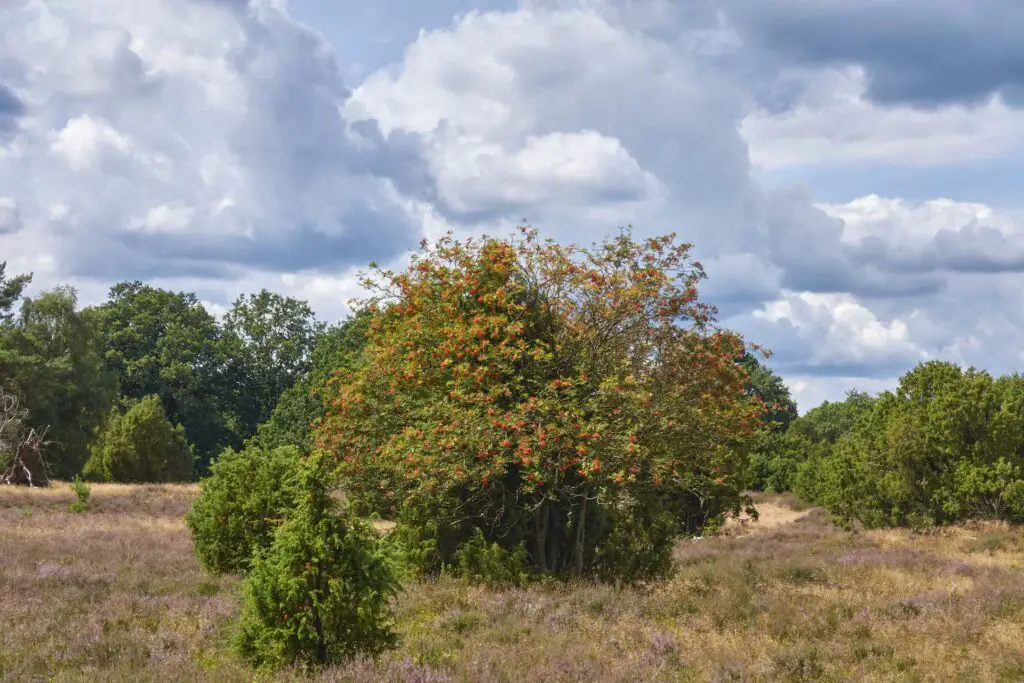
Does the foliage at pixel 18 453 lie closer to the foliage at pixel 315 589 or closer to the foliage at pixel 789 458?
the foliage at pixel 789 458

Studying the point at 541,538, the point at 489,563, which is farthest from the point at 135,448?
the point at 489,563

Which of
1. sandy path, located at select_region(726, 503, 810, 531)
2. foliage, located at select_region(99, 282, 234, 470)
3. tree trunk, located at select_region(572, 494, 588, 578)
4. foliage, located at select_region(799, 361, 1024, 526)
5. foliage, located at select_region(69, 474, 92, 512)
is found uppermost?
foliage, located at select_region(99, 282, 234, 470)

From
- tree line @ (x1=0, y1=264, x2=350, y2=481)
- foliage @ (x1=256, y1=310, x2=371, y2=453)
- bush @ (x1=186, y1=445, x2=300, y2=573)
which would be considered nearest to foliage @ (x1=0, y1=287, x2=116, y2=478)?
tree line @ (x1=0, y1=264, x2=350, y2=481)

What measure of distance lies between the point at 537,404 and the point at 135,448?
4279 centimetres

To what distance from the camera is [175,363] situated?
7525cm

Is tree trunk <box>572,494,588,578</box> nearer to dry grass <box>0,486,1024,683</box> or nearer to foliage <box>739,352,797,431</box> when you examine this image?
dry grass <box>0,486,1024,683</box>

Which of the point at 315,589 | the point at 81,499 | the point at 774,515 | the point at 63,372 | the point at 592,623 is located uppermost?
the point at 63,372

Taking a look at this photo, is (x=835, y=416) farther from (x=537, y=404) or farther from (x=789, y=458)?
(x=537, y=404)

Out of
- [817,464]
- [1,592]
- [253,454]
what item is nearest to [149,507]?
[253,454]

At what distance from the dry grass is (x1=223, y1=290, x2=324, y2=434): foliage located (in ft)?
192

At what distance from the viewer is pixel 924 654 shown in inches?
436

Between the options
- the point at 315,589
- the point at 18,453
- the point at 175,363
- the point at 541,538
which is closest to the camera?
the point at 315,589

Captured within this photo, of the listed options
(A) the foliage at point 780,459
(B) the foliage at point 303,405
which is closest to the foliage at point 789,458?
(A) the foliage at point 780,459

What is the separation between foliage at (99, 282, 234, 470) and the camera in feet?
249
